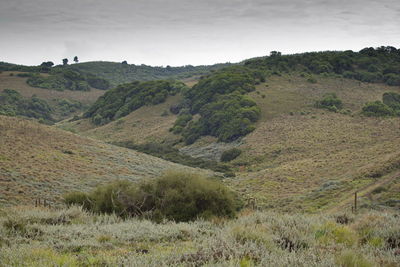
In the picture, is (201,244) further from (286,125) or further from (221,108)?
(221,108)

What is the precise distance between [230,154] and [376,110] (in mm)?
23450

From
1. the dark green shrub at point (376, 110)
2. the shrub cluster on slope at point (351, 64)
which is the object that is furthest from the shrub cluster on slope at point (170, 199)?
the shrub cluster on slope at point (351, 64)

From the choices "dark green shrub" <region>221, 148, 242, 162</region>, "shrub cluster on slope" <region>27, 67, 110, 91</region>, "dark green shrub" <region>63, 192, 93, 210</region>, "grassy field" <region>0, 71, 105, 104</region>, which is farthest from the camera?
"shrub cluster on slope" <region>27, 67, 110, 91</region>

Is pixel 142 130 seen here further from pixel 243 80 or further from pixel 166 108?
pixel 243 80

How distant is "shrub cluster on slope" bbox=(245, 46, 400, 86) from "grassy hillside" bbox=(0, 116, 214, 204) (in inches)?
1972

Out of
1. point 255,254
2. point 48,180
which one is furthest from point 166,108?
point 255,254

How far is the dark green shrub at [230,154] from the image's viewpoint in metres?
48.7

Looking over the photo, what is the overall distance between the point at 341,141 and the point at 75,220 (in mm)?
40336

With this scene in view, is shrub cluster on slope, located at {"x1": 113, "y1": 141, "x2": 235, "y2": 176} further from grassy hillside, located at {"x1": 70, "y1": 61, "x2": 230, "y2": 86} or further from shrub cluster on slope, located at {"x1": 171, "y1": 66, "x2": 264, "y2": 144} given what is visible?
grassy hillside, located at {"x1": 70, "y1": 61, "x2": 230, "y2": 86}

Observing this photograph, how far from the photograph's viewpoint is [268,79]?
246ft

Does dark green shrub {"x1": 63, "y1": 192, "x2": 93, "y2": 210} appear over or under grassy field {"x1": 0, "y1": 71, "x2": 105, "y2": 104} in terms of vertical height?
under

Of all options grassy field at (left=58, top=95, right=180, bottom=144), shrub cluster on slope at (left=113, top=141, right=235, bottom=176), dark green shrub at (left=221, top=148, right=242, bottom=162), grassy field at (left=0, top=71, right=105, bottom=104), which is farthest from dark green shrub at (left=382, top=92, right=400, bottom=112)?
grassy field at (left=0, top=71, right=105, bottom=104)

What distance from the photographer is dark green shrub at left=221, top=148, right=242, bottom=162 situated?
48.7 metres

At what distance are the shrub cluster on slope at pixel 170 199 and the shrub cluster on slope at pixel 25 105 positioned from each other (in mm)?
83120
